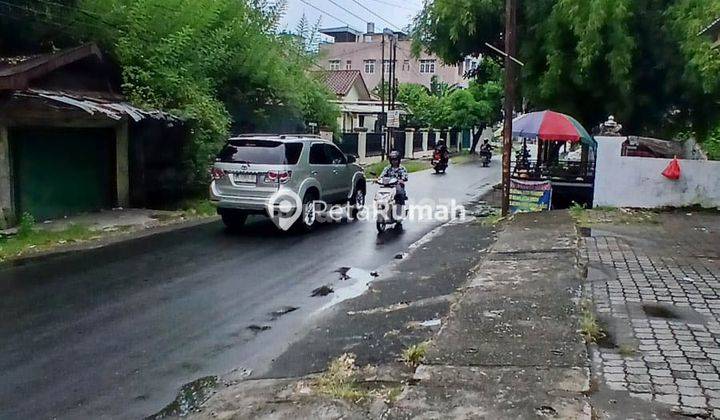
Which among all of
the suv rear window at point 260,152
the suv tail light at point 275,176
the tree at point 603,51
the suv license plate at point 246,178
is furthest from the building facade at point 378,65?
the suv tail light at point 275,176

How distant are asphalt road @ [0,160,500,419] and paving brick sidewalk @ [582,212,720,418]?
2.85 meters

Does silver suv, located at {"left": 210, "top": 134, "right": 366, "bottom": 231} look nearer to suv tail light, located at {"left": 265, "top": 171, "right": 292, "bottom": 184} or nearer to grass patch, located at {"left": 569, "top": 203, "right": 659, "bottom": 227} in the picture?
suv tail light, located at {"left": 265, "top": 171, "right": 292, "bottom": 184}

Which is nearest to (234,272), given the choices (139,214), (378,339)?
(378,339)

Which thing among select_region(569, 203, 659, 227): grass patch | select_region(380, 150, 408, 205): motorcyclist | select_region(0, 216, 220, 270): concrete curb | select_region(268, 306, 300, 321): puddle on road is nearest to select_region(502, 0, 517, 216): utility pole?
select_region(569, 203, 659, 227): grass patch

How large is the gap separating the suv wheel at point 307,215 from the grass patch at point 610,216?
5061mm

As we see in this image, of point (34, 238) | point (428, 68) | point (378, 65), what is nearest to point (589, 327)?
point (34, 238)

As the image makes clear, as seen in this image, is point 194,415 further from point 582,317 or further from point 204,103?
point 204,103

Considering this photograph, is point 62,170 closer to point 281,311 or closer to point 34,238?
point 34,238

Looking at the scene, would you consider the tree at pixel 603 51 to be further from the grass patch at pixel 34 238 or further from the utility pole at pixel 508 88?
the grass patch at pixel 34 238

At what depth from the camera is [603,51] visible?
1512 cm

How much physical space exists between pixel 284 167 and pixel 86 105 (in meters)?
3.60

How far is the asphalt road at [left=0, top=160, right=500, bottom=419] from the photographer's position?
16.2 ft

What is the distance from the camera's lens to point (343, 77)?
150 feet

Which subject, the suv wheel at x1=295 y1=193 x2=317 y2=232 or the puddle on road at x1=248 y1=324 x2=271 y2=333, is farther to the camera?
the suv wheel at x1=295 y1=193 x2=317 y2=232
